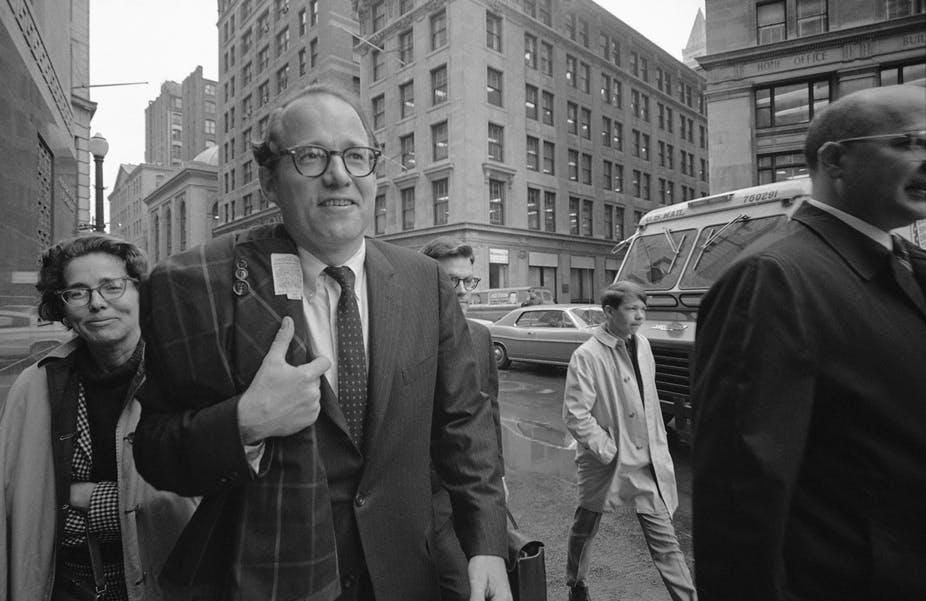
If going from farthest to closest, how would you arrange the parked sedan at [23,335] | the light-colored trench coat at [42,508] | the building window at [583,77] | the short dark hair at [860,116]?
the building window at [583,77]
the parked sedan at [23,335]
the light-colored trench coat at [42,508]
the short dark hair at [860,116]

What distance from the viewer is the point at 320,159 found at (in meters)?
1.55

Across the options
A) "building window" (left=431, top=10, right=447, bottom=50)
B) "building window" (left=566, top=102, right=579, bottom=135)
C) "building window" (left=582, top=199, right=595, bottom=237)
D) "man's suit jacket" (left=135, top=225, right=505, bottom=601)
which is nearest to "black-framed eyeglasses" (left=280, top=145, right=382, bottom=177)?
"man's suit jacket" (left=135, top=225, right=505, bottom=601)

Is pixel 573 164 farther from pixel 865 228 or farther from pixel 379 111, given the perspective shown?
pixel 865 228

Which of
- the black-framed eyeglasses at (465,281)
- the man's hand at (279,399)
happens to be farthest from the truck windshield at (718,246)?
the man's hand at (279,399)

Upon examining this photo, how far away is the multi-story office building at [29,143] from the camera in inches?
169

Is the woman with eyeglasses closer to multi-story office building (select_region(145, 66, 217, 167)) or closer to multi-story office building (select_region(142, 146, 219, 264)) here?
multi-story office building (select_region(142, 146, 219, 264))

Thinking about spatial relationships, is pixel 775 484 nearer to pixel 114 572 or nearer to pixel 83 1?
pixel 114 572

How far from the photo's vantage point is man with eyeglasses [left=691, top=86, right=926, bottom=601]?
128 centimetres

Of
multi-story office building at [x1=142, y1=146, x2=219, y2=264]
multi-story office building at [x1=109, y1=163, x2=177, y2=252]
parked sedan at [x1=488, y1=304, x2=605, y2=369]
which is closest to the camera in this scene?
parked sedan at [x1=488, y1=304, x2=605, y2=369]

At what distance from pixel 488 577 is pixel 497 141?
110 feet

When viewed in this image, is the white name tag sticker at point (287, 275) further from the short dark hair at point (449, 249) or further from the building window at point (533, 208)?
the building window at point (533, 208)

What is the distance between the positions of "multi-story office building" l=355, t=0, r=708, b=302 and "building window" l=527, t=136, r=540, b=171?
3.9 inches

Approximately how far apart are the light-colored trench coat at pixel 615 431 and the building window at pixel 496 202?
1144 inches

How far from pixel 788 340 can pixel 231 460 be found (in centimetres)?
143
